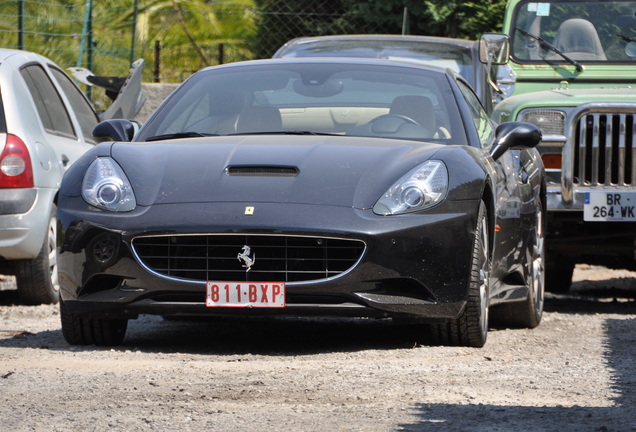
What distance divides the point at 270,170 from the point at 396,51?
18.0 feet

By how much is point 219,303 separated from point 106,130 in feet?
4.70

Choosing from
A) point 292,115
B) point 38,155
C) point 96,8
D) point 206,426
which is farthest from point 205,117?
point 96,8

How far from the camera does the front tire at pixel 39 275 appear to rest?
8.81m

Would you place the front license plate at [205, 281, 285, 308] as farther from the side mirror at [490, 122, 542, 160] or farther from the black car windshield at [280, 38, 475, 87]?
the black car windshield at [280, 38, 475, 87]

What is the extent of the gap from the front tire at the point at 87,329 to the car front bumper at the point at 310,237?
0.63 feet

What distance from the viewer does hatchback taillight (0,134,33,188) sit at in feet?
27.6

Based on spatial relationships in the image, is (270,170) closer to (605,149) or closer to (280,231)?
(280,231)

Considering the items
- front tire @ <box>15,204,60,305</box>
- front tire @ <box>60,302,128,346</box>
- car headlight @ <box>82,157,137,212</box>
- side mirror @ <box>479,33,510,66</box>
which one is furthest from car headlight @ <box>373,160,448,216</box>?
side mirror @ <box>479,33,510,66</box>

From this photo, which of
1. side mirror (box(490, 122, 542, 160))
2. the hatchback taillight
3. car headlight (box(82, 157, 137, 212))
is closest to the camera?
car headlight (box(82, 157, 137, 212))

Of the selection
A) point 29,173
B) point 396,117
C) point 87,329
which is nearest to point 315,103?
point 396,117

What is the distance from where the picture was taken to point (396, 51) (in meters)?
11.6

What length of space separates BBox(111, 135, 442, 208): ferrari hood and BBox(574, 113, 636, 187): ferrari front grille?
125 inches

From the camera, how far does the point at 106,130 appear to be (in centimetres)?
714

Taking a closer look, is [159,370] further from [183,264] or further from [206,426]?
[206,426]
